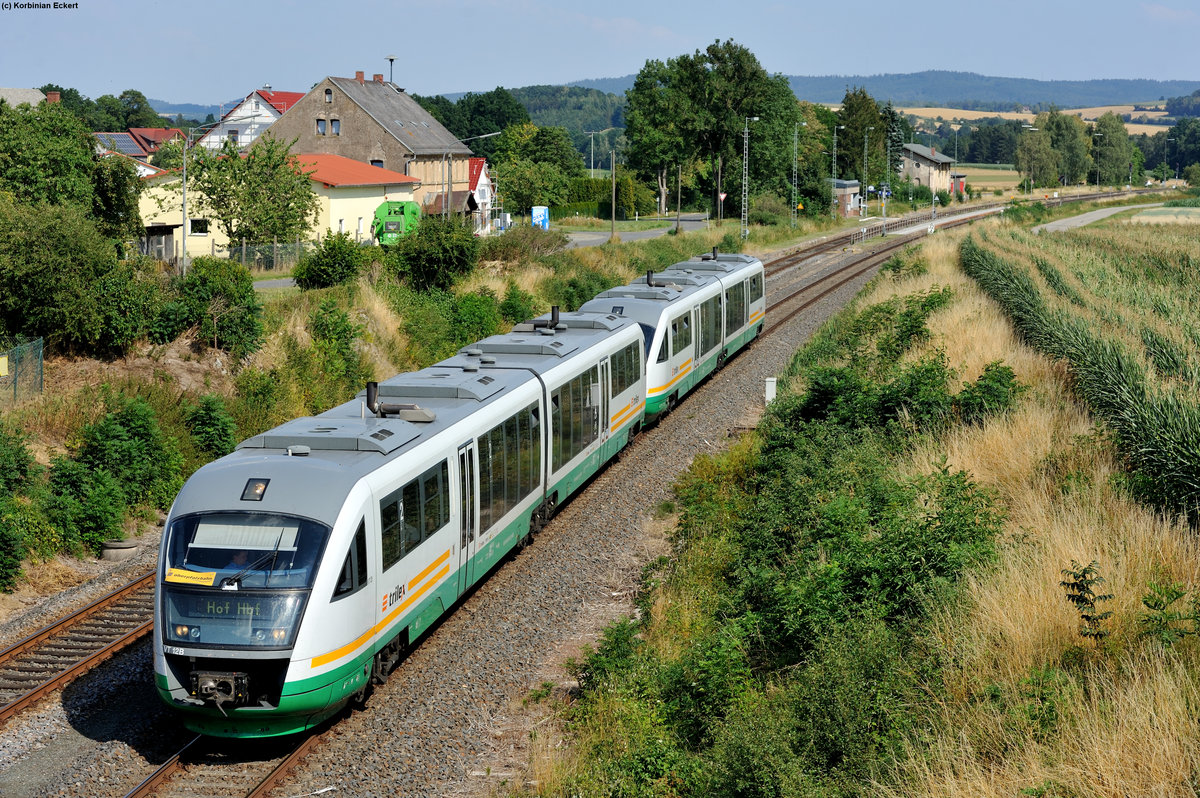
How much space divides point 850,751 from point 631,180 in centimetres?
9132

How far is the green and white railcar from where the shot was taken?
10445mm

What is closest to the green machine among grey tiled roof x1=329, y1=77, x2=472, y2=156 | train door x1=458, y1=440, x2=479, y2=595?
grey tiled roof x1=329, y1=77, x2=472, y2=156

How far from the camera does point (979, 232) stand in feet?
200

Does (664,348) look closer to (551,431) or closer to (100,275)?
(551,431)

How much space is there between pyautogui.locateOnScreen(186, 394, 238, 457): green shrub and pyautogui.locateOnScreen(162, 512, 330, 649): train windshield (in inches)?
454

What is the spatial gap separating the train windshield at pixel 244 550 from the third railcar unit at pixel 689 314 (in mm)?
13499

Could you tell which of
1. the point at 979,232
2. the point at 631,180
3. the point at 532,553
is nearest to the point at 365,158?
the point at 631,180

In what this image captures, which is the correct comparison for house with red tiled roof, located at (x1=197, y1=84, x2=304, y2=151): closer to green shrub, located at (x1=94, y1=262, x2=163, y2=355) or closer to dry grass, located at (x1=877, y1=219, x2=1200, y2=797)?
green shrub, located at (x1=94, y1=262, x2=163, y2=355)

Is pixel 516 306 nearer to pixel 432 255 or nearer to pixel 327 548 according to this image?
pixel 432 255

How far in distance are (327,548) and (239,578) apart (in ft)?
2.77

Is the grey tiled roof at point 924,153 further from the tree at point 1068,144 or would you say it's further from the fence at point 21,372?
the fence at point 21,372

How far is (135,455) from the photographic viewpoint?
65.0ft

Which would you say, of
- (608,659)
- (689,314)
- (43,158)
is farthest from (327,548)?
(43,158)

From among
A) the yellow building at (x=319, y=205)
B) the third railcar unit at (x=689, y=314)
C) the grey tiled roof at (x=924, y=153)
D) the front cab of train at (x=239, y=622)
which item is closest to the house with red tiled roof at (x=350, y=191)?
the yellow building at (x=319, y=205)
